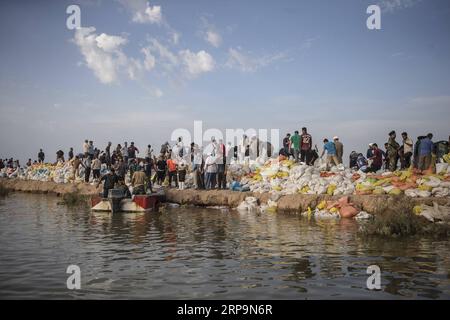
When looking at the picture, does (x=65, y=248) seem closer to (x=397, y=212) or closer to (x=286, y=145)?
(x=397, y=212)

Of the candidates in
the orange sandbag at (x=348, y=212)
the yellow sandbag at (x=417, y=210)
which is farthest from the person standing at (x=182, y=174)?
the yellow sandbag at (x=417, y=210)

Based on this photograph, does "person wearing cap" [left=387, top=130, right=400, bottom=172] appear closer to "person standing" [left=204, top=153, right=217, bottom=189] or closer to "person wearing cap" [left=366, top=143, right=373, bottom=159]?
"person wearing cap" [left=366, top=143, right=373, bottom=159]

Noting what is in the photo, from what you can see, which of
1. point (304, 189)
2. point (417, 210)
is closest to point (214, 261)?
point (417, 210)

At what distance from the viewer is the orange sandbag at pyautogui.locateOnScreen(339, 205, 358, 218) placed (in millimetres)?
14398

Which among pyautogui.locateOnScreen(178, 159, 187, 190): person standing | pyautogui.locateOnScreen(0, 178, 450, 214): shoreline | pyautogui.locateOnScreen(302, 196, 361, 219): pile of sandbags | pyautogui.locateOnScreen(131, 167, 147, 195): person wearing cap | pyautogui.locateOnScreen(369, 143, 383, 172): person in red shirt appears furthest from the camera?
pyautogui.locateOnScreen(178, 159, 187, 190): person standing

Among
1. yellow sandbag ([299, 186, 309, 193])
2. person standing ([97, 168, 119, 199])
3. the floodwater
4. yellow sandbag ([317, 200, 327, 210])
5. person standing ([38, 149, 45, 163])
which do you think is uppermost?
person standing ([38, 149, 45, 163])

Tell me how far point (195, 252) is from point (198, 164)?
462 inches

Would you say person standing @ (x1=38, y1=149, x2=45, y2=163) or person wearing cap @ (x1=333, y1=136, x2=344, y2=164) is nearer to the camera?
person wearing cap @ (x1=333, y1=136, x2=344, y2=164)

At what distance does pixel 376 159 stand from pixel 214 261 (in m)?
13.0

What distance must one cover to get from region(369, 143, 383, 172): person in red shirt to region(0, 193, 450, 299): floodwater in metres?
6.61

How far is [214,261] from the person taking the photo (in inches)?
309

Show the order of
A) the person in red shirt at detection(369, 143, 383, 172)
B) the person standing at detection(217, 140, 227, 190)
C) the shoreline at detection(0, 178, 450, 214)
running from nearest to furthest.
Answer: the shoreline at detection(0, 178, 450, 214), the person in red shirt at detection(369, 143, 383, 172), the person standing at detection(217, 140, 227, 190)

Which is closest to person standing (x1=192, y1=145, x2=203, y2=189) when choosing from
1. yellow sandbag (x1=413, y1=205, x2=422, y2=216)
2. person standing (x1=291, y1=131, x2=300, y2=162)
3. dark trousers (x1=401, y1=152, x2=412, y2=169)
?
person standing (x1=291, y1=131, x2=300, y2=162)
